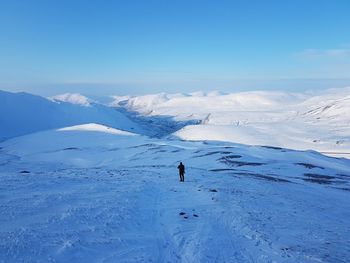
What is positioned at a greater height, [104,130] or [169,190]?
[169,190]

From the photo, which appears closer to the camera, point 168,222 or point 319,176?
point 168,222

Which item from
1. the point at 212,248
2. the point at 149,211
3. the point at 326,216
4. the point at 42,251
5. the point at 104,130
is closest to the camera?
the point at 42,251

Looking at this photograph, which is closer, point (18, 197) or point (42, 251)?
point (42, 251)

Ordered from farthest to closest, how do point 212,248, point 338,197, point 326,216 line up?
point 338,197 < point 326,216 < point 212,248

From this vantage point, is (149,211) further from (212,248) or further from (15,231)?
(15,231)

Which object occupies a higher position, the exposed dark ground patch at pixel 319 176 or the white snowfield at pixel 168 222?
the white snowfield at pixel 168 222

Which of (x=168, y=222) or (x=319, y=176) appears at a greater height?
(x=168, y=222)

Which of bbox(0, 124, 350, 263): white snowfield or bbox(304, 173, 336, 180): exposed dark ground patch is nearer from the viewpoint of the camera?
bbox(0, 124, 350, 263): white snowfield

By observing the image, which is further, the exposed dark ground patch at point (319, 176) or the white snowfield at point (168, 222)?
the exposed dark ground patch at point (319, 176)

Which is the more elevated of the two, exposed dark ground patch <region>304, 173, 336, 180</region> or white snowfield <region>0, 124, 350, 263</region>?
white snowfield <region>0, 124, 350, 263</region>

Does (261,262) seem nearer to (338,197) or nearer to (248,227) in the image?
(248,227)

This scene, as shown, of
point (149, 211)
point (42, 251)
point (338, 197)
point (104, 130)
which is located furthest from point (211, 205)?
point (104, 130)
